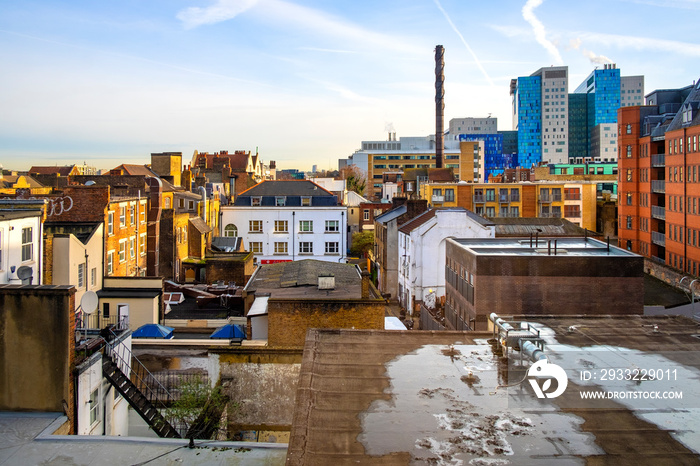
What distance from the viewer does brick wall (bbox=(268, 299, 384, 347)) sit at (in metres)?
23.7

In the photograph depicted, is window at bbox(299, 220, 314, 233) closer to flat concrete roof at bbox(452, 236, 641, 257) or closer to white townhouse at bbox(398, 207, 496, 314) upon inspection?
white townhouse at bbox(398, 207, 496, 314)

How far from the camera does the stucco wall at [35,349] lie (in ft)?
44.4

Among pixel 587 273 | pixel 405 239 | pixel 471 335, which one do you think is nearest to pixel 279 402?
pixel 471 335

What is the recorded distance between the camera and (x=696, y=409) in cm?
1052

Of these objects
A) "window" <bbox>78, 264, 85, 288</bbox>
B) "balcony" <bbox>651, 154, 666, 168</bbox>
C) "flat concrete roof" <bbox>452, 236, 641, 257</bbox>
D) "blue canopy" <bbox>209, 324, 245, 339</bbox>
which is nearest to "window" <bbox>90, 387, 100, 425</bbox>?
"blue canopy" <bbox>209, 324, 245, 339</bbox>

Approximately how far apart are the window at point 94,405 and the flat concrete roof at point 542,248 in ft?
66.3

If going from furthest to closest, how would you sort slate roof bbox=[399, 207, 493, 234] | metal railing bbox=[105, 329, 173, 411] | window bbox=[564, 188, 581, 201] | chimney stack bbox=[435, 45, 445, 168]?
chimney stack bbox=[435, 45, 445, 168]
window bbox=[564, 188, 581, 201]
slate roof bbox=[399, 207, 493, 234]
metal railing bbox=[105, 329, 173, 411]

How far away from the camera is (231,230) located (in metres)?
61.8

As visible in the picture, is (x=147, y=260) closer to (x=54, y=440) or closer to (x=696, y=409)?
(x=54, y=440)

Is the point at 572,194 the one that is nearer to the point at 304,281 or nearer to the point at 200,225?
the point at 200,225

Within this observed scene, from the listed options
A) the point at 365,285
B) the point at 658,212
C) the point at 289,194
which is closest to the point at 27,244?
the point at 365,285

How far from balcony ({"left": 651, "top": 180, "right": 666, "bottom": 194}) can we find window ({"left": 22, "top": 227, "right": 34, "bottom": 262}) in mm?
54879

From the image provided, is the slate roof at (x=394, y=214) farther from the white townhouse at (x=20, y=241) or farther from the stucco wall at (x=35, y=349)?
the stucco wall at (x=35, y=349)

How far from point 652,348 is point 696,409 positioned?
14.2 feet
